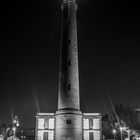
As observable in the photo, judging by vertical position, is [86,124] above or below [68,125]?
above

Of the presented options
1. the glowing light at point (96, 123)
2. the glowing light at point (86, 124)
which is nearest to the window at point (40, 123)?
the glowing light at point (86, 124)

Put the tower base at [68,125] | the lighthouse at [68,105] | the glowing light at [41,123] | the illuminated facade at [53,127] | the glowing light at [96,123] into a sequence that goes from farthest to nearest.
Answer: the glowing light at [96,123] → the glowing light at [41,123] → the illuminated facade at [53,127] → the lighthouse at [68,105] → the tower base at [68,125]

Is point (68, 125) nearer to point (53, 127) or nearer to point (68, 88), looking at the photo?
point (68, 88)

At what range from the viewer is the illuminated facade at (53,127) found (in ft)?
117

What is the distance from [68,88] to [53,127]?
8.57 meters

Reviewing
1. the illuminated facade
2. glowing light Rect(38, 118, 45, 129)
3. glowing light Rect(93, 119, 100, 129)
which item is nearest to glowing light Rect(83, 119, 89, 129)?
the illuminated facade

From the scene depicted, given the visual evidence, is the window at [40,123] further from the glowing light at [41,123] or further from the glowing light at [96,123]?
the glowing light at [96,123]

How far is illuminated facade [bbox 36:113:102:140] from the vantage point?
35.6 m

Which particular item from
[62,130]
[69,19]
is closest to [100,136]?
[62,130]

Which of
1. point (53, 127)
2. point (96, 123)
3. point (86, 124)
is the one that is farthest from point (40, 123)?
point (96, 123)

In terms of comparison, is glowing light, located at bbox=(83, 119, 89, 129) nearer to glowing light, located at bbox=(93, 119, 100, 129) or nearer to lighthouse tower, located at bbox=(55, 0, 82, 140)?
glowing light, located at bbox=(93, 119, 100, 129)

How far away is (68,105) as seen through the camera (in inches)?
1213

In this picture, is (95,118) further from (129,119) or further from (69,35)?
(129,119)

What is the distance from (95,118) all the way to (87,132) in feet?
9.07
